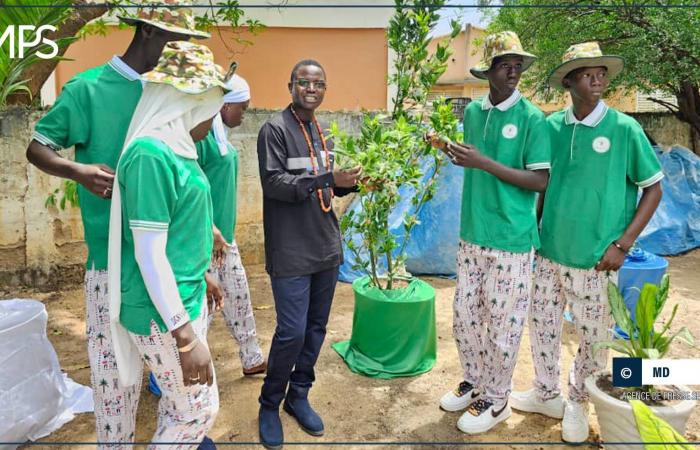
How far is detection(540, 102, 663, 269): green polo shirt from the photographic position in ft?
8.93

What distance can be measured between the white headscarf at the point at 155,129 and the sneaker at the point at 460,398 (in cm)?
203

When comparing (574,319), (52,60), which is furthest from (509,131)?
(52,60)

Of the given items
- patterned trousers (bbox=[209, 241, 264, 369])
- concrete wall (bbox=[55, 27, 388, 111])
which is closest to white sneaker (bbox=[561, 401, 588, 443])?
patterned trousers (bbox=[209, 241, 264, 369])

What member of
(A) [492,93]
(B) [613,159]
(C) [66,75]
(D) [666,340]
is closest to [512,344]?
(D) [666,340]

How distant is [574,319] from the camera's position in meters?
2.94

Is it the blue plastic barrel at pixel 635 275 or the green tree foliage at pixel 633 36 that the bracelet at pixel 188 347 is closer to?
the blue plastic barrel at pixel 635 275

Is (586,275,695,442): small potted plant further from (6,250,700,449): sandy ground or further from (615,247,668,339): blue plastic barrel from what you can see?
(615,247,668,339): blue plastic barrel

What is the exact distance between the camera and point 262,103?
28.3 ft

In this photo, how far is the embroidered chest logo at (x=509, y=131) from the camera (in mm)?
A: 2842

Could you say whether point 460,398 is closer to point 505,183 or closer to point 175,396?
point 505,183

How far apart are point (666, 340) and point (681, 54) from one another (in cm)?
554

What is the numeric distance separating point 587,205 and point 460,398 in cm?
135

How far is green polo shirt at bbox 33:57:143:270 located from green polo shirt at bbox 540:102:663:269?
2090mm
